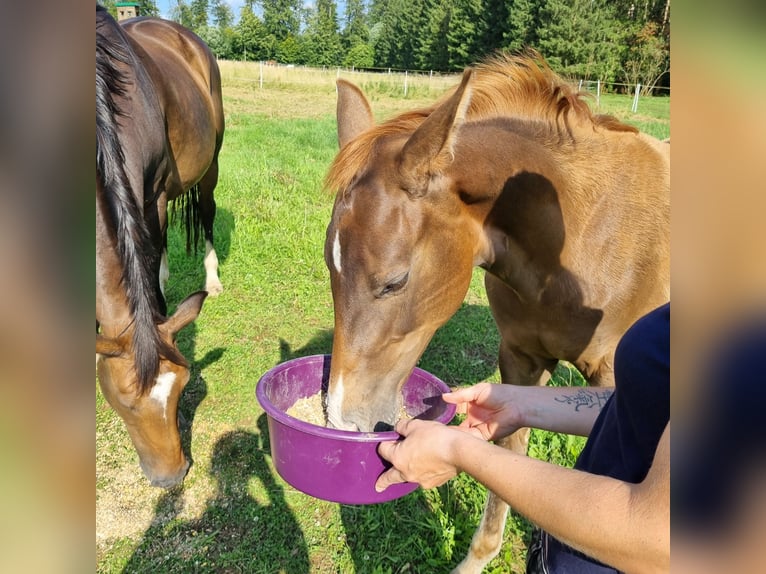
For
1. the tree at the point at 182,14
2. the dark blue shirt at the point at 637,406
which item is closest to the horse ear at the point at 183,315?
the dark blue shirt at the point at 637,406

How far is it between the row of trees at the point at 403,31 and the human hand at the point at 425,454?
18039 mm

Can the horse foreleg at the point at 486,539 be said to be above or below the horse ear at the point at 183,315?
below

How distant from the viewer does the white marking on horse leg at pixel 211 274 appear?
5.29 m

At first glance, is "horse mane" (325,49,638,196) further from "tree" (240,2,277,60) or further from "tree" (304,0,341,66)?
"tree" (304,0,341,66)

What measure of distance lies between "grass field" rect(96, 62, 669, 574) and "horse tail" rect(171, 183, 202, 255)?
0.39 meters

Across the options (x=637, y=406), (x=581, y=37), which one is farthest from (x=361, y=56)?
(x=637, y=406)

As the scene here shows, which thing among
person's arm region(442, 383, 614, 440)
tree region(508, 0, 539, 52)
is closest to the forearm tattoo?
person's arm region(442, 383, 614, 440)

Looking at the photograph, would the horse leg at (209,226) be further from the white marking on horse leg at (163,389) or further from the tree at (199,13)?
the tree at (199,13)

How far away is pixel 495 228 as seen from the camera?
2.11 metres

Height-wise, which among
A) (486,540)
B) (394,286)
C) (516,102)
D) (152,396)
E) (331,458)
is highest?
(516,102)

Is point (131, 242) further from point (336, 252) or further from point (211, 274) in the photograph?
point (211, 274)

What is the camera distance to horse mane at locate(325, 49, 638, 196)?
2.05 metres

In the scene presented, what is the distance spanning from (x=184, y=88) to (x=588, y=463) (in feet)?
16.2
